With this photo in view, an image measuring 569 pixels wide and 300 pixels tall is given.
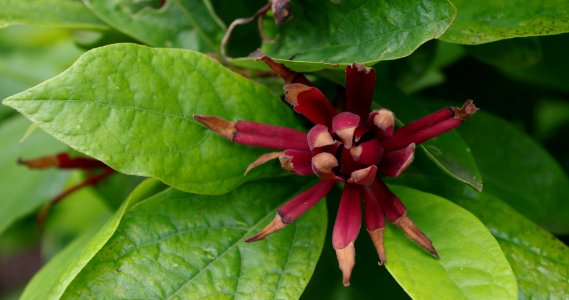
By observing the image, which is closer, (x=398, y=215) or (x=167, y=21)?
(x=398, y=215)

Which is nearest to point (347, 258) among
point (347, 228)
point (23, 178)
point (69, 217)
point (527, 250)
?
point (347, 228)

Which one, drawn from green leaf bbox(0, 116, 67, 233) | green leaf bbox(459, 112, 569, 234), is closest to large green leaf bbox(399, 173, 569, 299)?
green leaf bbox(459, 112, 569, 234)

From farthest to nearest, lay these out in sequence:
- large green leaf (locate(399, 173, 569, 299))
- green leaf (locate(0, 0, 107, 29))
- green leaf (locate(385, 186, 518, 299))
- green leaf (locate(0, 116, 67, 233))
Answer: green leaf (locate(0, 116, 67, 233)) → green leaf (locate(0, 0, 107, 29)) → large green leaf (locate(399, 173, 569, 299)) → green leaf (locate(385, 186, 518, 299))

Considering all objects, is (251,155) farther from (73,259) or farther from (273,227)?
(73,259)

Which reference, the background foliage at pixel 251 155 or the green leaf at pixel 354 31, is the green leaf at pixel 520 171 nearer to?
the background foliage at pixel 251 155

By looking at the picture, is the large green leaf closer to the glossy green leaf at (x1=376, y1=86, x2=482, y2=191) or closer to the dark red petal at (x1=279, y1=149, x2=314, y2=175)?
the glossy green leaf at (x1=376, y1=86, x2=482, y2=191)

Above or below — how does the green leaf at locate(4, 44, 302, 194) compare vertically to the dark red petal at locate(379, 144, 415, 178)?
above
